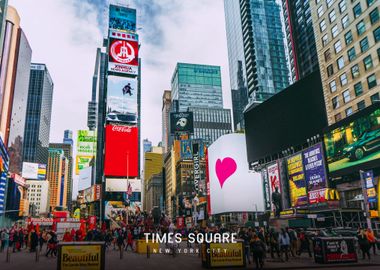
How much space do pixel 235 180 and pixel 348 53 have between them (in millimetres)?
40642

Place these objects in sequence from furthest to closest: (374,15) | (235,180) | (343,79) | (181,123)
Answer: (181,123) → (235,180) → (343,79) → (374,15)

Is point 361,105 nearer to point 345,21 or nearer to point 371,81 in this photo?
point 371,81

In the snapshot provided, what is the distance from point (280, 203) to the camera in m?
56.3

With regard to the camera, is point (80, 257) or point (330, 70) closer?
point (80, 257)

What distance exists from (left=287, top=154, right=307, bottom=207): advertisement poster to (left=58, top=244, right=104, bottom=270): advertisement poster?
40.1 meters

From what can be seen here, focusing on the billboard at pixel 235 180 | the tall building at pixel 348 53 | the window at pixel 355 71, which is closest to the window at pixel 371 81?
the tall building at pixel 348 53

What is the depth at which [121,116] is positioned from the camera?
10350cm

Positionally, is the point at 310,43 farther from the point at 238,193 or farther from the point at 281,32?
the point at 281,32

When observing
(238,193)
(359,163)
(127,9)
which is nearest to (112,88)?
(127,9)

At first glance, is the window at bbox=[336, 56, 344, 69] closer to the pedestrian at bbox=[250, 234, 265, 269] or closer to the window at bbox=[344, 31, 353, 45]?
the window at bbox=[344, 31, 353, 45]

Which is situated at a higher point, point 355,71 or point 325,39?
point 325,39

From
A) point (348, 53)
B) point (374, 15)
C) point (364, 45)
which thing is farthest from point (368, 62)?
point (374, 15)

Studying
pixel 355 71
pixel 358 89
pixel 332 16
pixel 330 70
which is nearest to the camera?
pixel 358 89

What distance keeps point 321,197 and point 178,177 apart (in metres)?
110
